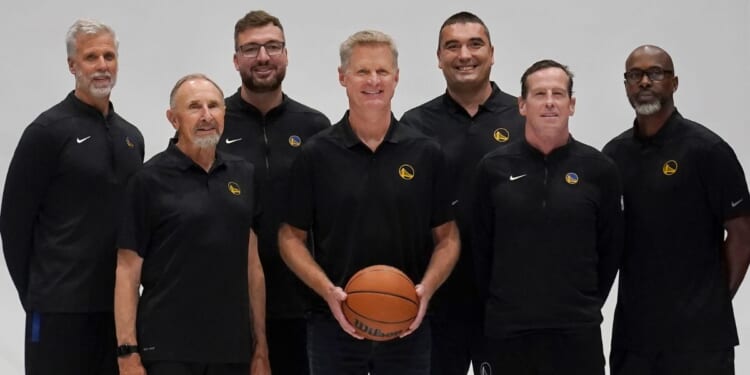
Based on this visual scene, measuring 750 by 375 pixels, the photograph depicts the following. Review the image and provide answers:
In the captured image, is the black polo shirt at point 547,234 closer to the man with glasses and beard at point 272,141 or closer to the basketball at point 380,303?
the basketball at point 380,303

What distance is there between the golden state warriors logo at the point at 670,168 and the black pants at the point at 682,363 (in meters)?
0.70

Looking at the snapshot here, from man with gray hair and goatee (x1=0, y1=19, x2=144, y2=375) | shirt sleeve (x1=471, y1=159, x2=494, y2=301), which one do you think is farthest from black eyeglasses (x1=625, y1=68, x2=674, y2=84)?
man with gray hair and goatee (x1=0, y1=19, x2=144, y2=375)

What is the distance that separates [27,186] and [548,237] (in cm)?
194

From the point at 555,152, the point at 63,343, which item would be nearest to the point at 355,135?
the point at 555,152

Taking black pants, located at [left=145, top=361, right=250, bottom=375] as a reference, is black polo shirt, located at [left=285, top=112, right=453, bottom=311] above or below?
above

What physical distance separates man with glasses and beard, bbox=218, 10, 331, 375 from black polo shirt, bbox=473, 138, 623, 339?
2.68 feet

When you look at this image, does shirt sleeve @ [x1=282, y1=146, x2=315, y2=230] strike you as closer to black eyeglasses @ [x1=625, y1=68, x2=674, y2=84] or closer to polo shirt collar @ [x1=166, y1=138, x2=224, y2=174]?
polo shirt collar @ [x1=166, y1=138, x2=224, y2=174]

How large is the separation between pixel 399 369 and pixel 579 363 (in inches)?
26.2

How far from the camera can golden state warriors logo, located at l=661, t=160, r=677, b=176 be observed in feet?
14.6

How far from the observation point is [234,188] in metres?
3.98

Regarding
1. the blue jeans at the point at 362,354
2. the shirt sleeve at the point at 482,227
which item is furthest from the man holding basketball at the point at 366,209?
the shirt sleeve at the point at 482,227

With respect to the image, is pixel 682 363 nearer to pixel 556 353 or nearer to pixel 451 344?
pixel 556 353

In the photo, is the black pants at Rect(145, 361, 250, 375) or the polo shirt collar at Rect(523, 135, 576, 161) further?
the polo shirt collar at Rect(523, 135, 576, 161)

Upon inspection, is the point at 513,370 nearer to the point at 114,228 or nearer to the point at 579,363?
the point at 579,363
